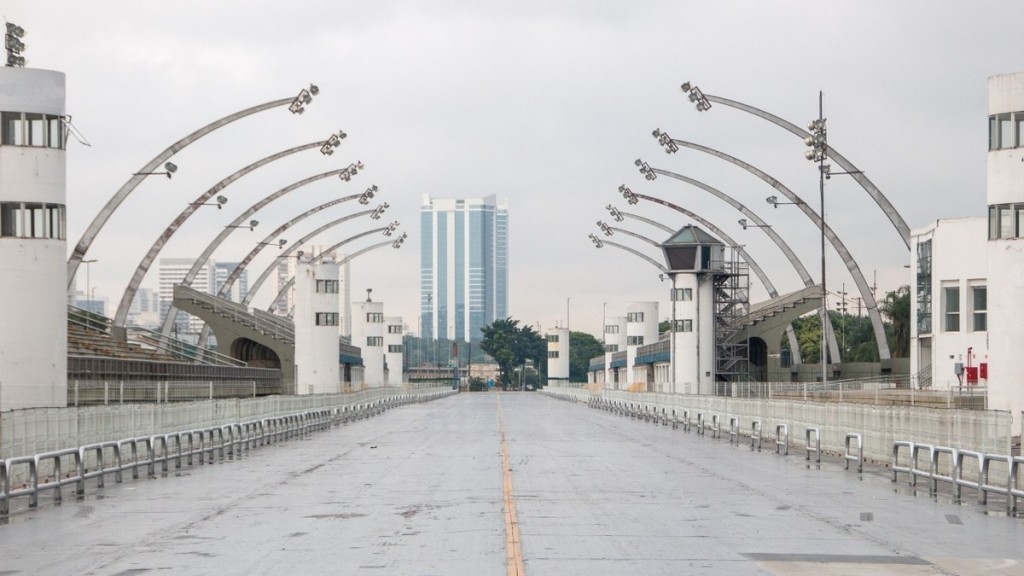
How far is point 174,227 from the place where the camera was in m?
71.1

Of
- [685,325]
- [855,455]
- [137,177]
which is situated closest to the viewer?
[855,455]

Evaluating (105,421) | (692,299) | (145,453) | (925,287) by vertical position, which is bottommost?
(145,453)

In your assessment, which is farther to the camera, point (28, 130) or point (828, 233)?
point (828, 233)

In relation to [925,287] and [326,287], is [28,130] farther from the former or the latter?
[925,287]

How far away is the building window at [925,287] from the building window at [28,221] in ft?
178

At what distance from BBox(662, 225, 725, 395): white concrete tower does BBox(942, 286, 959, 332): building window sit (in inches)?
752

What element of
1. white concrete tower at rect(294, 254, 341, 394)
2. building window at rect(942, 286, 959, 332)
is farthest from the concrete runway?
white concrete tower at rect(294, 254, 341, 394)

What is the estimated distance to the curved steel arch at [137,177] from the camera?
52.6 metres

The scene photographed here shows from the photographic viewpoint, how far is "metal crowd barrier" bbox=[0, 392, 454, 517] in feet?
73.8

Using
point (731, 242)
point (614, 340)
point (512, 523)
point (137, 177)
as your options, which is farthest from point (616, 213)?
point (614, 340)

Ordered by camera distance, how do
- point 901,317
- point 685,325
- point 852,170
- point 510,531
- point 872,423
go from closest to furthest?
point 510,531
point 872,423
point 852,170
point 685,325
point 901,317

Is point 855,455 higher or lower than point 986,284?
lower

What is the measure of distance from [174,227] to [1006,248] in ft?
143

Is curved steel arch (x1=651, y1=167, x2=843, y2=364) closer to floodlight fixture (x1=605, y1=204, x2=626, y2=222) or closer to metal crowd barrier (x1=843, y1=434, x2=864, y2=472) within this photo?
floodlight fixture (x1=605, y1=204, x2=626, y2=222)
